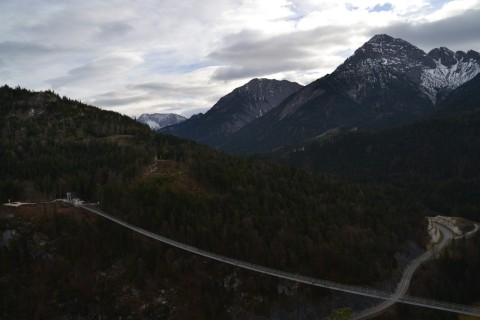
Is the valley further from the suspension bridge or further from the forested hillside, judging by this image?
the suspension bridge

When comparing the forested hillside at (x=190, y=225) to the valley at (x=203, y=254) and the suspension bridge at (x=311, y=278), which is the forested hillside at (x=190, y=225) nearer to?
the valley at (x=203, y=254)

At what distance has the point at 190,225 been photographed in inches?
5625

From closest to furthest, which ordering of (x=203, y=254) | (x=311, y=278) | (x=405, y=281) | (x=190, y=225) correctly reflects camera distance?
(x=311, y=278) < (x=203, y=254) < (x=405, y=281) < (x=190, y=225)

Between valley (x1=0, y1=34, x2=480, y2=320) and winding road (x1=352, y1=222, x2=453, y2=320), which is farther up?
valley (x1=0, y1=34, x2=480, y2=320)

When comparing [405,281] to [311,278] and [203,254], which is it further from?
[203,254]

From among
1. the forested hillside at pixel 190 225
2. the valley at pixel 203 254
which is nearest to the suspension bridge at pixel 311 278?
the valley at pixel 203 254

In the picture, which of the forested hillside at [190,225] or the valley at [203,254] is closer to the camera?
the valley at [203,254]

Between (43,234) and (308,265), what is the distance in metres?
76.4

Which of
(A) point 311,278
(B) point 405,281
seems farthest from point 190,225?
(B) point 405,281

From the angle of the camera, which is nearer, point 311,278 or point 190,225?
point 311,278

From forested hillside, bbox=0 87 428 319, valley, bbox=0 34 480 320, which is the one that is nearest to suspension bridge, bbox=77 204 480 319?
valley, bbox=0 34 480 320

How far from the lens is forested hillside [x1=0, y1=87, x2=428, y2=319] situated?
126 meters

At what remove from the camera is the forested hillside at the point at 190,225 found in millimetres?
125500

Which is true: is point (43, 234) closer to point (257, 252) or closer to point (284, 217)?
point (257, 252)
